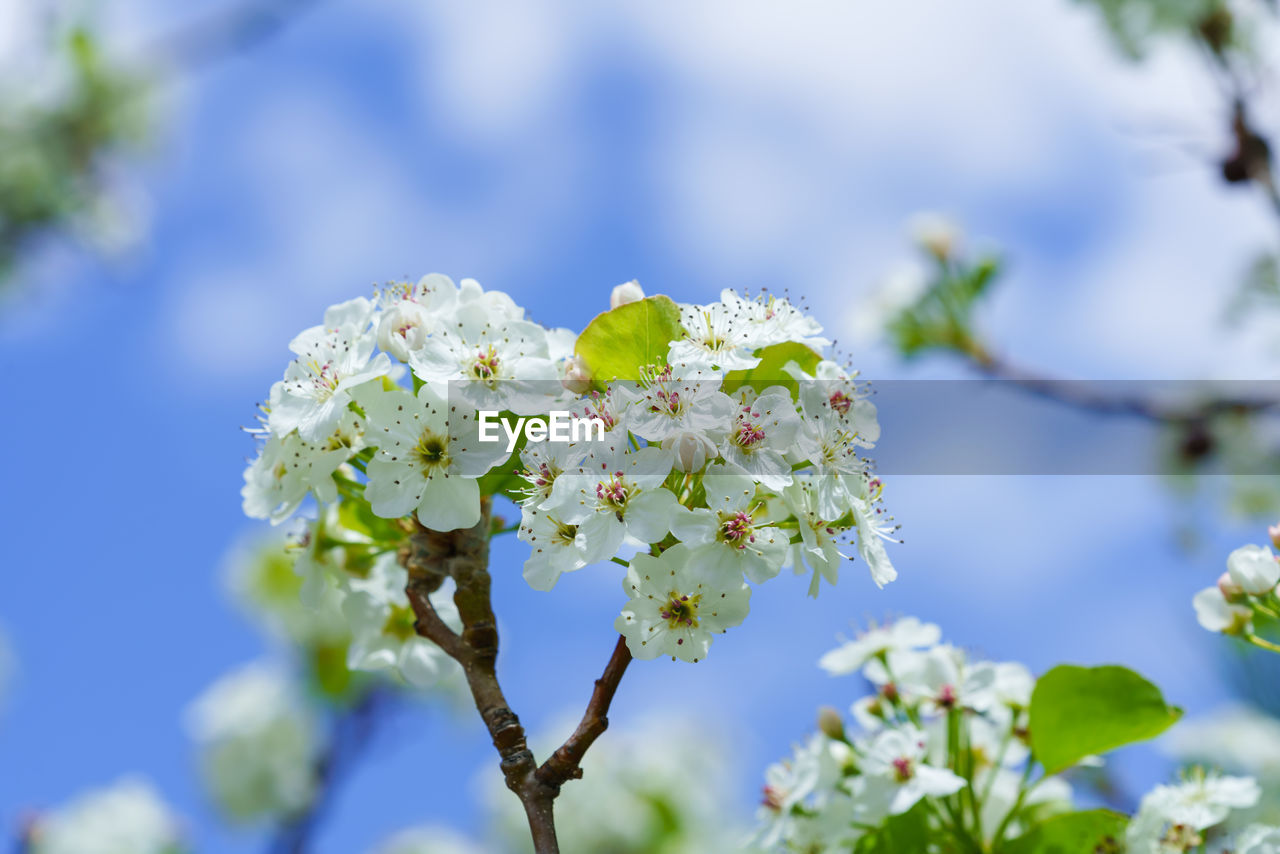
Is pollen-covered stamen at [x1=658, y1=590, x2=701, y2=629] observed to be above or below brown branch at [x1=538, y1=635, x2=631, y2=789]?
above

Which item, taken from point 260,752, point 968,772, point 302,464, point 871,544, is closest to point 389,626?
point 302,464

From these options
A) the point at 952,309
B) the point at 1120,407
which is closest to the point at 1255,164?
the point at 1120,407

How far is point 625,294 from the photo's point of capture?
1.17 m

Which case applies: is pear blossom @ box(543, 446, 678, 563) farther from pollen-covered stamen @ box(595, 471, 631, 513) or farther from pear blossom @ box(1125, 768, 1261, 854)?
pear blossom @ box(1125, 768, 1261, 854)

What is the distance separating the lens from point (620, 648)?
1039 millimetres

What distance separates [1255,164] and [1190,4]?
0.87m

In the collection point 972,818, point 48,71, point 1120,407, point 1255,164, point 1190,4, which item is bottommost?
point 972,818

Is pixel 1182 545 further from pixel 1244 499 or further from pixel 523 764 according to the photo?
pixel 523 764

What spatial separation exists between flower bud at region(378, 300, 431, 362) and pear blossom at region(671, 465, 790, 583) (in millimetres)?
377

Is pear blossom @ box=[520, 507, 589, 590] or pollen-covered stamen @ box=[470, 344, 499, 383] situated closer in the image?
pear blossom @ box=[520, 507, 589, 590]

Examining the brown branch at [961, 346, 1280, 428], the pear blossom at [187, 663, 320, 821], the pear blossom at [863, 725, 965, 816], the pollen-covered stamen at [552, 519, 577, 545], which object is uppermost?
the pear blossom at [187, 663, 320, 821]

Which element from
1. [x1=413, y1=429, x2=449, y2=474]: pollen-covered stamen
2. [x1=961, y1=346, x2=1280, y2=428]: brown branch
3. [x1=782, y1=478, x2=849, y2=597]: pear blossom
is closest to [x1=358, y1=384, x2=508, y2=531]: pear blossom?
[x1=413, y1=429, x2=449, y2=474]: pollen-covered stamen

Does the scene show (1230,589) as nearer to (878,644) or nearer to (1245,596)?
(1245,596)

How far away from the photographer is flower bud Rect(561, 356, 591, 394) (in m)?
1.11
